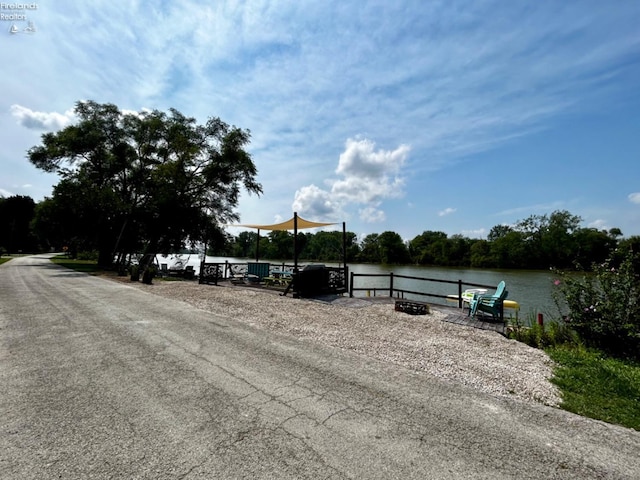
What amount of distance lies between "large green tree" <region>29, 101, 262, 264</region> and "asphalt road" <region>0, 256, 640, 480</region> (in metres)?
17.9


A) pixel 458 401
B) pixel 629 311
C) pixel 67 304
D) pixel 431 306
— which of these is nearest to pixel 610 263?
pixel 629 311

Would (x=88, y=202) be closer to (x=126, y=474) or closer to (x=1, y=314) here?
(x=1, y=314)

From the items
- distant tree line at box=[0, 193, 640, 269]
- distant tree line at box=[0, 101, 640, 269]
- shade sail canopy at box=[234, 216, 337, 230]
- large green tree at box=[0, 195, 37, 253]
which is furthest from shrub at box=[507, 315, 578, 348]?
A: large green tree at box=[0, 195, 37, 253]

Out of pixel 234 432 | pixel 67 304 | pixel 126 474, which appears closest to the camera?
pixel 126 474

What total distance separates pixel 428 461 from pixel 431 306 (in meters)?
6.94

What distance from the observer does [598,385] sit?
11.3 feet

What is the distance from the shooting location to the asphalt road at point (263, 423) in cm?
197

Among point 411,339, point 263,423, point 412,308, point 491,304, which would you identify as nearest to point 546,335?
point 491,304

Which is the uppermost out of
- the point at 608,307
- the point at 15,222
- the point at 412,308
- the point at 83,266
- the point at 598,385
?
the point at 15,222

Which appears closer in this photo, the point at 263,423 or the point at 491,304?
the point at 263,423

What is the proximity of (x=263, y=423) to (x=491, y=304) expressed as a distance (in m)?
6.09

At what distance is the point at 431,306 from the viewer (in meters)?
8.57

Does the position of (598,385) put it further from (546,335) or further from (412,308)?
(412,308)

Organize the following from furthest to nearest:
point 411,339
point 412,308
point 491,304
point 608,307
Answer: point 412,308
point 491,304
point 411,339
point 608,307
